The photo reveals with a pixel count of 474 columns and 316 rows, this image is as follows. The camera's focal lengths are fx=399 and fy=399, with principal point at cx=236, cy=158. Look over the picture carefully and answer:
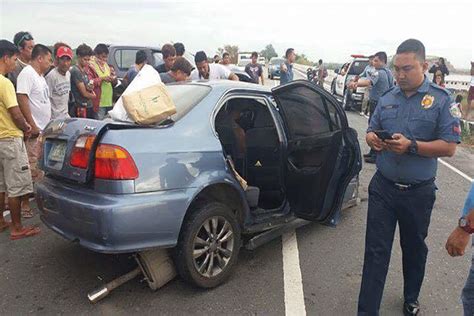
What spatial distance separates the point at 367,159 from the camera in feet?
25.2

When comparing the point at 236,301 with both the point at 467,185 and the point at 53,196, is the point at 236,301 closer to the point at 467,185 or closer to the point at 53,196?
the point at 53,196

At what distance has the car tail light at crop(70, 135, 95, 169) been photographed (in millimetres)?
2732

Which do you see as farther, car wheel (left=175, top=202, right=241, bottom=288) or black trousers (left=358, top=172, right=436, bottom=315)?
car wheel (left=175, top=202, right=241, bottom=288)

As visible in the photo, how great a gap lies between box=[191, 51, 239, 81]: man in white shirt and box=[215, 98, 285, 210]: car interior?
8.15ft

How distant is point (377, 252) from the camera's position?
2.67 metres

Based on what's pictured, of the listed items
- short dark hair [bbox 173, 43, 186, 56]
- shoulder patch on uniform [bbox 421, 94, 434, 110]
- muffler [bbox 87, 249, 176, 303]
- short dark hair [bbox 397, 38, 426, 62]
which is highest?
short dark hair [bbox 173, 43, 186, 56]

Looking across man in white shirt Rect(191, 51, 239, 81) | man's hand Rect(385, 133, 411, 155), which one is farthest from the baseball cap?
man's hand Rect(385, 133, 411, 155)

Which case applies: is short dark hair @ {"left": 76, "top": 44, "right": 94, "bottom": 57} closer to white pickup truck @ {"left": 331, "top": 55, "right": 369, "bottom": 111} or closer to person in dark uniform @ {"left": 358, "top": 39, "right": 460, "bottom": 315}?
person in dark uniform @ {"left": 358, "top": 39, "right": 460, "bottom": 315}

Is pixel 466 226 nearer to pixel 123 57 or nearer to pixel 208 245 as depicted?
pixel 208 245

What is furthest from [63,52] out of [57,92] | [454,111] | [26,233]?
[454,111]

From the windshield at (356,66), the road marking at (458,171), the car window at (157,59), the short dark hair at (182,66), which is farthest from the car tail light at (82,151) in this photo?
the windshield at (356,66)

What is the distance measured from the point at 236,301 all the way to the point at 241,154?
1428 millimetres

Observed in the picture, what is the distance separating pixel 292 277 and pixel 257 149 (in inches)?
47.5

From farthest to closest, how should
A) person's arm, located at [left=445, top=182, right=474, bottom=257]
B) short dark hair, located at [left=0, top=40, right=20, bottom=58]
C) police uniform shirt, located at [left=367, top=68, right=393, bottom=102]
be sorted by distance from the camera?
police uniform shirt, located at [left=367, top=68, right=393, bottom=102] → short dark hair, located at [left=0, top=40, right=20, bottom=58] → person's arm, located at [left=445, top=182, right=474, bottom=257]
